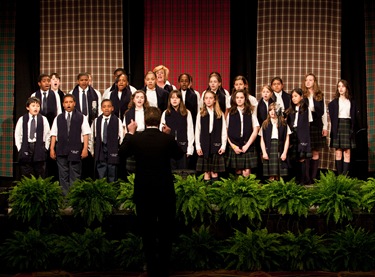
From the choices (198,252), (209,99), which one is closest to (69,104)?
(209,99)

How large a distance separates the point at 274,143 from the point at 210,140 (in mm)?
704

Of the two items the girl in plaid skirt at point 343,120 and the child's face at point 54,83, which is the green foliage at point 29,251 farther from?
the girl in plaid skirt at point 343,120

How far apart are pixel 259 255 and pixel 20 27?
16.6 ft

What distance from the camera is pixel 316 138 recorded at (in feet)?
26.3

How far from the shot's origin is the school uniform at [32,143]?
298 inches

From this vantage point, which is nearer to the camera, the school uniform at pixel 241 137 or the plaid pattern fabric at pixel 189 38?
the school uniform at pixel 241 137

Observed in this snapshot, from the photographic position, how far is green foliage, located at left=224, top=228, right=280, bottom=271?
5613 mm

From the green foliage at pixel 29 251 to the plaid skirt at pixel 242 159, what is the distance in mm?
2396

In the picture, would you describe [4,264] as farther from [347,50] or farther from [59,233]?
[347,50]

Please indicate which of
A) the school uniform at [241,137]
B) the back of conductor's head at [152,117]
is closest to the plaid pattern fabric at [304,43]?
the school uniform at [241,137]

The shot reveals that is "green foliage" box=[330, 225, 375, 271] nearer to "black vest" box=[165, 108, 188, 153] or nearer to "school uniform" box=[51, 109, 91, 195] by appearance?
"black vest" box=[165, 108, 188, 153]

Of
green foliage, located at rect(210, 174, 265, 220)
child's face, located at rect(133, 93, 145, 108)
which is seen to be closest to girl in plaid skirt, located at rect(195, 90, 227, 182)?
child's face, located at rect(133, 93, 145, 108)

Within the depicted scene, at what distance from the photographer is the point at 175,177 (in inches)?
240

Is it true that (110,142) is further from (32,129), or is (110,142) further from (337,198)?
(337,198)
